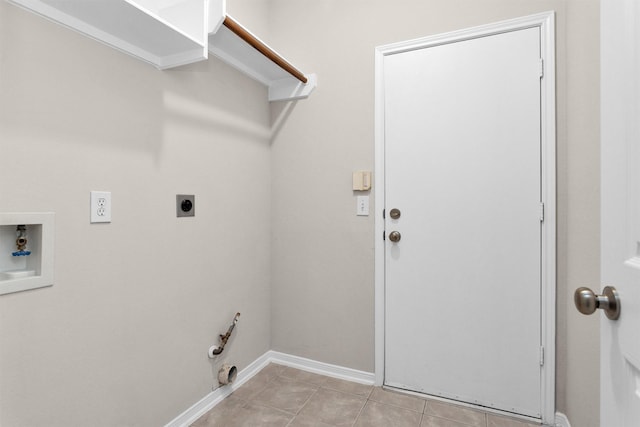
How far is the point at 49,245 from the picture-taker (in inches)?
41.2

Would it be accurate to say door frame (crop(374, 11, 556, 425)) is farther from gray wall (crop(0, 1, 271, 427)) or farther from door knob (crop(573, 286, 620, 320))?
gray wall (crop(0, 1, 271, 427))

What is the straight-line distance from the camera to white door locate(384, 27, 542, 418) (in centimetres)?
161

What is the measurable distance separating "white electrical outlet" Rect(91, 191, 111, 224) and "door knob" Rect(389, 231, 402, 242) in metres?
1.38

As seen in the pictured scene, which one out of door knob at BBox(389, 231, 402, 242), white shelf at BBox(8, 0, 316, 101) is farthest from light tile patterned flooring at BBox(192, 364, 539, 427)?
white shelf at BBox(8, 0, 316, 101)

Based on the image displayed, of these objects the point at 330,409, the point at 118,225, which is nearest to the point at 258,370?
the point at 330,409

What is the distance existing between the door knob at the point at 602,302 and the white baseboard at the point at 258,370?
1566mm

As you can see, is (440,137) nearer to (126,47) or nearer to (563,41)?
(563,41)

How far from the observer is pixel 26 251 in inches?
40.1

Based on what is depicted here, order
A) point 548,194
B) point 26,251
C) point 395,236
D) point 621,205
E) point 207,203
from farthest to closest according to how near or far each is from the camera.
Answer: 1. point 395,236
2. point 207,203
3. point 548,194
4. point 26,251
5. point 621,205

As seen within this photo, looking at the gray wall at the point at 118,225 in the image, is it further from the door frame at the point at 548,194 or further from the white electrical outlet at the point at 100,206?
the door frame at the point at 548,194

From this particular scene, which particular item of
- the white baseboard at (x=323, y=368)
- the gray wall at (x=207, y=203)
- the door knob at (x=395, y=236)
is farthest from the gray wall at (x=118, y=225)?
the door knob at (x=395, y=236)

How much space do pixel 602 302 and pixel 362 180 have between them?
1.40 meters

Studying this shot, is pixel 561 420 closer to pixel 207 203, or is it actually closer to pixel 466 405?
pixel 466 405

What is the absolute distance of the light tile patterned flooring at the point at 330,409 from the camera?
160cm
